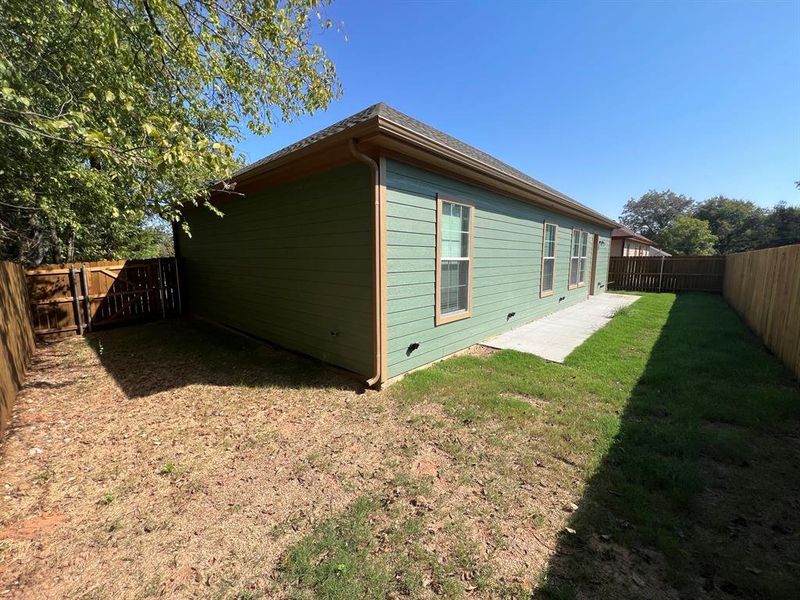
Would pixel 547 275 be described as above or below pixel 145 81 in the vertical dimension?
below

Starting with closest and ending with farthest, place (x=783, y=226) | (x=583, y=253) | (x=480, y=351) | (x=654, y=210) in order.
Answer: (x=480, y=351)
(x=583, y=253)
(x=783, y=226)
(x=654, y=210)

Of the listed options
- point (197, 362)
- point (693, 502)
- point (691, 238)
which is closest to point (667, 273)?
point (693, 502)

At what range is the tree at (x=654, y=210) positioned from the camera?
4850 centimetres

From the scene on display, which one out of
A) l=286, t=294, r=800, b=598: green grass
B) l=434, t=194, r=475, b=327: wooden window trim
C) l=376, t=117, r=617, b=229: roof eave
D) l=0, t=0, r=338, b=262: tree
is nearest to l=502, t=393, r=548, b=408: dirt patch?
l=286, t=294, r=800, b=598: green grass

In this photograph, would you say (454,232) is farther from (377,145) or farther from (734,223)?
(734,223)

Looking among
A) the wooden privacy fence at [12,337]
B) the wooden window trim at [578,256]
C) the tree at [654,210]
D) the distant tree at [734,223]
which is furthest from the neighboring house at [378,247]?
the tree at [654,210]

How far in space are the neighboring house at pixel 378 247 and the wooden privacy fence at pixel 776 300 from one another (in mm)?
3933

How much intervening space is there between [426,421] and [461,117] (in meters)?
10.0

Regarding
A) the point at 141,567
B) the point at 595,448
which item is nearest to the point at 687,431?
the point at 595,448

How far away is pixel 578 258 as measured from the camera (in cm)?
1058

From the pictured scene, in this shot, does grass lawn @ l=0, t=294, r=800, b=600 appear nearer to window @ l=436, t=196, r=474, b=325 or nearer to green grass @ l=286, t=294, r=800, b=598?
green grass @ l=286, t=294, r=800, b=598

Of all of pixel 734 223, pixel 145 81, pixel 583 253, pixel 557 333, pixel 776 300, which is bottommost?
pixel 557 333

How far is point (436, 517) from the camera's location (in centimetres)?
220

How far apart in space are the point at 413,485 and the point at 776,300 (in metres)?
7.04
